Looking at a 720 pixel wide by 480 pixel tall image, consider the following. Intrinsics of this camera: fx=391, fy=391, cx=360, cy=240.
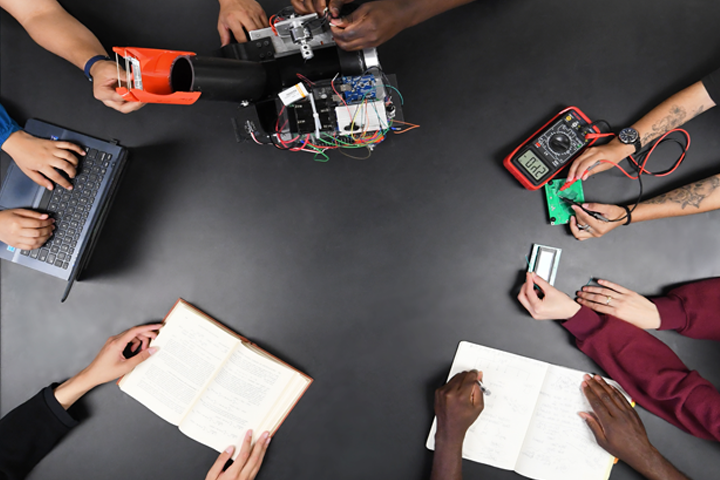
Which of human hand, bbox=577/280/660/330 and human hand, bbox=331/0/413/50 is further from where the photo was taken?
human hand, bbox=577/280/660/330

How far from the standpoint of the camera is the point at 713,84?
121cm

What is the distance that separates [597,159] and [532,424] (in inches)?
34.4

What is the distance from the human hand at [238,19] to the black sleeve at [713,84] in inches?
55.2

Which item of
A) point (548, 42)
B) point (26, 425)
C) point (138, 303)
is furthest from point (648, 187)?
point (26, 425)

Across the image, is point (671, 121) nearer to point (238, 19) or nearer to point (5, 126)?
point (238, 19)

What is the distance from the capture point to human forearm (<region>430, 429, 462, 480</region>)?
1.20 meters

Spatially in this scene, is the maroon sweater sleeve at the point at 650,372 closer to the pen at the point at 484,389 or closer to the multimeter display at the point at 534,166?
the pen at the point at 484,389

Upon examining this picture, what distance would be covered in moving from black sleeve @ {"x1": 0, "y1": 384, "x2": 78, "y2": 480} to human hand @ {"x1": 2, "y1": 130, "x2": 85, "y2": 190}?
2.27ft

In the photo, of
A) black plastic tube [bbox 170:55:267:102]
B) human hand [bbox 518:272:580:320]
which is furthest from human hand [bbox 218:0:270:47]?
human hand [bbox 518:272:580:320]

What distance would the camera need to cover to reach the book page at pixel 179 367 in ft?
4.22

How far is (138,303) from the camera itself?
133cm

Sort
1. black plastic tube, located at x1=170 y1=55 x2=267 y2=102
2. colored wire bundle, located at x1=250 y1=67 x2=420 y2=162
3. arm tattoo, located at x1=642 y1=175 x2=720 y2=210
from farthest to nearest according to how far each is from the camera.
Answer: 1. arm tattoo, located at x1=642 y1=175 x2=720 y2=210
2. colored wire bundle, located at x1=250 y1=67 x2=420 y2=162
3. black plastic tube, located at x1=170 y1=55 x2=267 y2=102

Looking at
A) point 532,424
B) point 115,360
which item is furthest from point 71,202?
point 532,424

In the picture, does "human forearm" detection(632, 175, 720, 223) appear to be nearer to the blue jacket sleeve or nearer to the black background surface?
the black background surface
